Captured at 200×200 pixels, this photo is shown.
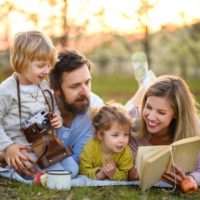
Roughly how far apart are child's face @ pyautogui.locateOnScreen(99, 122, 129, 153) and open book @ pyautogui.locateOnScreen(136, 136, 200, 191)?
12.5 inches

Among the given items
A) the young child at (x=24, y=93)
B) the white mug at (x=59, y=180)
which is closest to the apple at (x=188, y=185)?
the white mug at (x=59, y=180)

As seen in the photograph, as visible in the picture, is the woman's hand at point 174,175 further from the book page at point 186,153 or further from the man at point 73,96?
the man at point 73,96

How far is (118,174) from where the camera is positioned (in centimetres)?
468

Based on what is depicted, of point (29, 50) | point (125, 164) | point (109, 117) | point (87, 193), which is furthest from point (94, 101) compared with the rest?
point (87, 193)

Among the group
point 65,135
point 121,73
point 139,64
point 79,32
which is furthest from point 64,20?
point 121,73

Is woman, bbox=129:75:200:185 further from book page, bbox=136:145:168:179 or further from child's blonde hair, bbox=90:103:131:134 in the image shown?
book page, bbox=136:145:168:179

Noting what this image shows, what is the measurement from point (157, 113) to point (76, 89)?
711 millimetres

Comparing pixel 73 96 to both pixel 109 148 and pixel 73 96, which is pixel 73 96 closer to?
pixel 73 96

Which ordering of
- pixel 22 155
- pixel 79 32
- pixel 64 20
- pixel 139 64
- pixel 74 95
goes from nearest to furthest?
pixel 22 155
pixel 74 95
pixel 139 64
pixel 64 20
pixel 79 32

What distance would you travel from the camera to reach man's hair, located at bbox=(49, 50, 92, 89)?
4910 mm

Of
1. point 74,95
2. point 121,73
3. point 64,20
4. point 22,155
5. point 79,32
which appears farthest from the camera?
point 121,73

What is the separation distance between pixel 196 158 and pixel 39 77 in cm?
143

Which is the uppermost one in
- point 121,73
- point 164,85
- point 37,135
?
point 164,85

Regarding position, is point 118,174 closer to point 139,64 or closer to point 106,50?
point 139,64
